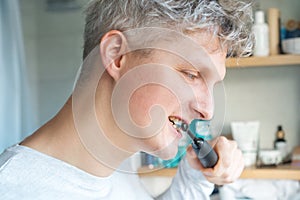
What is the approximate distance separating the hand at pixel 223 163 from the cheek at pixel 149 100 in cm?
22

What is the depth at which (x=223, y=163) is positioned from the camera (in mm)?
861

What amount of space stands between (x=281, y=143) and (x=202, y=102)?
83 cm

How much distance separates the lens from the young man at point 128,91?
68 centimetres

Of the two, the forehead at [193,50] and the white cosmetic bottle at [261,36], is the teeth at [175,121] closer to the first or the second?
the forehead at [193,50]

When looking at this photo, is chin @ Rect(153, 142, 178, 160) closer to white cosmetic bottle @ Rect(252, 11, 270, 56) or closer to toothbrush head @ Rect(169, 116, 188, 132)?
toothbrush head @ Rect(169, 116, 188, 132)

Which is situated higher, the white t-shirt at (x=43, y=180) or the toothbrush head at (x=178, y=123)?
the toothbrush head at (x=178, y=123)

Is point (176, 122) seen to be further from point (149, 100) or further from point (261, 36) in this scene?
point (261, 36)

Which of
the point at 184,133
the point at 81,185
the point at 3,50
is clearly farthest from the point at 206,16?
the point at 3,50

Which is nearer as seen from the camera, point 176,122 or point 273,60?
point 176,122

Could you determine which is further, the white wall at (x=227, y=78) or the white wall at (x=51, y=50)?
the white wall at (x=51, y=50)

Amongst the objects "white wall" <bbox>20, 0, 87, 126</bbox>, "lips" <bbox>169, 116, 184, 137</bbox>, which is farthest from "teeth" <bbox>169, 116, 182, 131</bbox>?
"white wall" <bbox>20, 0, 87, 126</bbox>

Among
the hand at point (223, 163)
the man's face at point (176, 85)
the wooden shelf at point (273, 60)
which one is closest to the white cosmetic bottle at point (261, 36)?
the wooden shelf at point (273, 60)

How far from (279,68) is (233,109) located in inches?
8.3

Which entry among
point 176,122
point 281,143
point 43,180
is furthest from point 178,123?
point 281,143
